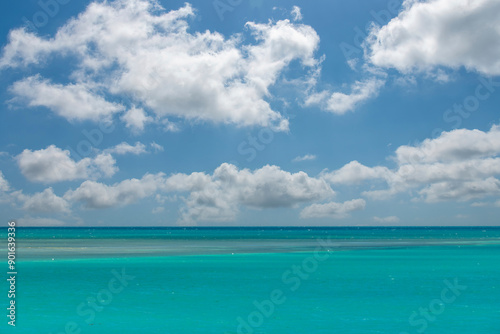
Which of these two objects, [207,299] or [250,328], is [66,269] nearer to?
[207,299]

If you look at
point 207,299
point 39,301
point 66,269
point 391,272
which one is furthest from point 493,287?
point 66,269

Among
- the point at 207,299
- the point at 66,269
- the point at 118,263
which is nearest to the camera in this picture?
the point at 207,299

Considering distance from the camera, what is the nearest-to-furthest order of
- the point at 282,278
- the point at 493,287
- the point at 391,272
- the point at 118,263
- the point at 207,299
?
the point at 207,299
the point at 493,287
the point at 282,278
the point at 391,272
the point at 118,263

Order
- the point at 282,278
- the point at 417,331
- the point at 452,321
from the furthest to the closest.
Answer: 1. the point at 282,278
2. the point at 452,321
3. the point at 417,331

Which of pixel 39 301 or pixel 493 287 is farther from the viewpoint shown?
pixel 493 287

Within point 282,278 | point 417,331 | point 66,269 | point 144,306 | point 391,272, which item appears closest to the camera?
point 417,331

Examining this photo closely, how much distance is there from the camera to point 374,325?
21578 millimetres

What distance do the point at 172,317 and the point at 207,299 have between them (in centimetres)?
478

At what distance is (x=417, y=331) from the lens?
2078 centimetres

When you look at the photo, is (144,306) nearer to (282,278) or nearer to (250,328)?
(250,328)

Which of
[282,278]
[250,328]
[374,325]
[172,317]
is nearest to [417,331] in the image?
[374,325]

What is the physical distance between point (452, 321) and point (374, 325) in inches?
148

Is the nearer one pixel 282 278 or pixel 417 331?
pixel 417 331

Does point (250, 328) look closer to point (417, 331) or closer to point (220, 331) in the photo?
point (220, 331)
